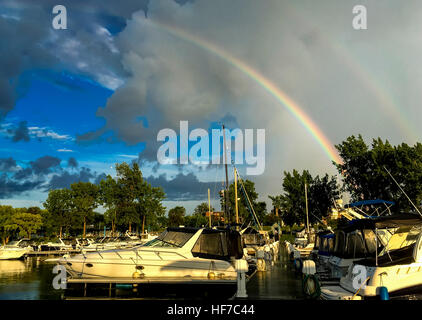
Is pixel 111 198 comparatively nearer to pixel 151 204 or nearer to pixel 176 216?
pixel 151 204

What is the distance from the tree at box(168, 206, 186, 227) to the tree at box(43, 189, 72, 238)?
5030 cm

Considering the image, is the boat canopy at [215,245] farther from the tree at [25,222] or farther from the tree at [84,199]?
the tree at [25,222]

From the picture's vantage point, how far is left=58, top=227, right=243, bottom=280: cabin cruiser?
39.1 feet

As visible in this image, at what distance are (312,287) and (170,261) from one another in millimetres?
5178

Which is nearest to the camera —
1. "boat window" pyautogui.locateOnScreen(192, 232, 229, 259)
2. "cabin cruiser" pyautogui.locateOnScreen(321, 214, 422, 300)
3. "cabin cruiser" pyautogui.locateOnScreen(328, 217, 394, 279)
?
"cabin cruiser" pyautogui.locateOnScreen(321, 214, 422, 300)

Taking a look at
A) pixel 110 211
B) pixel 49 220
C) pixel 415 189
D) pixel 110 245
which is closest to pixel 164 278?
pixel 110 245

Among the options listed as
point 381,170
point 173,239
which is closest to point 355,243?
point 173,239

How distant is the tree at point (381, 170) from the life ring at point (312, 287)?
1049 inches

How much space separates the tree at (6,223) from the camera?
5155cm

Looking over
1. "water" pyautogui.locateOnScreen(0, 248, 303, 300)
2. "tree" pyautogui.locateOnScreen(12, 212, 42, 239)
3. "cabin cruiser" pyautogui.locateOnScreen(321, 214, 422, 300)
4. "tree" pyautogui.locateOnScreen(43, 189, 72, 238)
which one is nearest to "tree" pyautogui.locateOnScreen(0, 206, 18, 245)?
"tree" pyautogui.locateOnScreen(12, 212, 42, 239)

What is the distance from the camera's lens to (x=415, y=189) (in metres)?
35.0

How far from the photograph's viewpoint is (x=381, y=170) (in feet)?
125

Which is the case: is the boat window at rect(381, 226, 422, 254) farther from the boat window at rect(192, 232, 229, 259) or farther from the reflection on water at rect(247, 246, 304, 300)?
the boat window at rect(192, 232, 229, 259)
